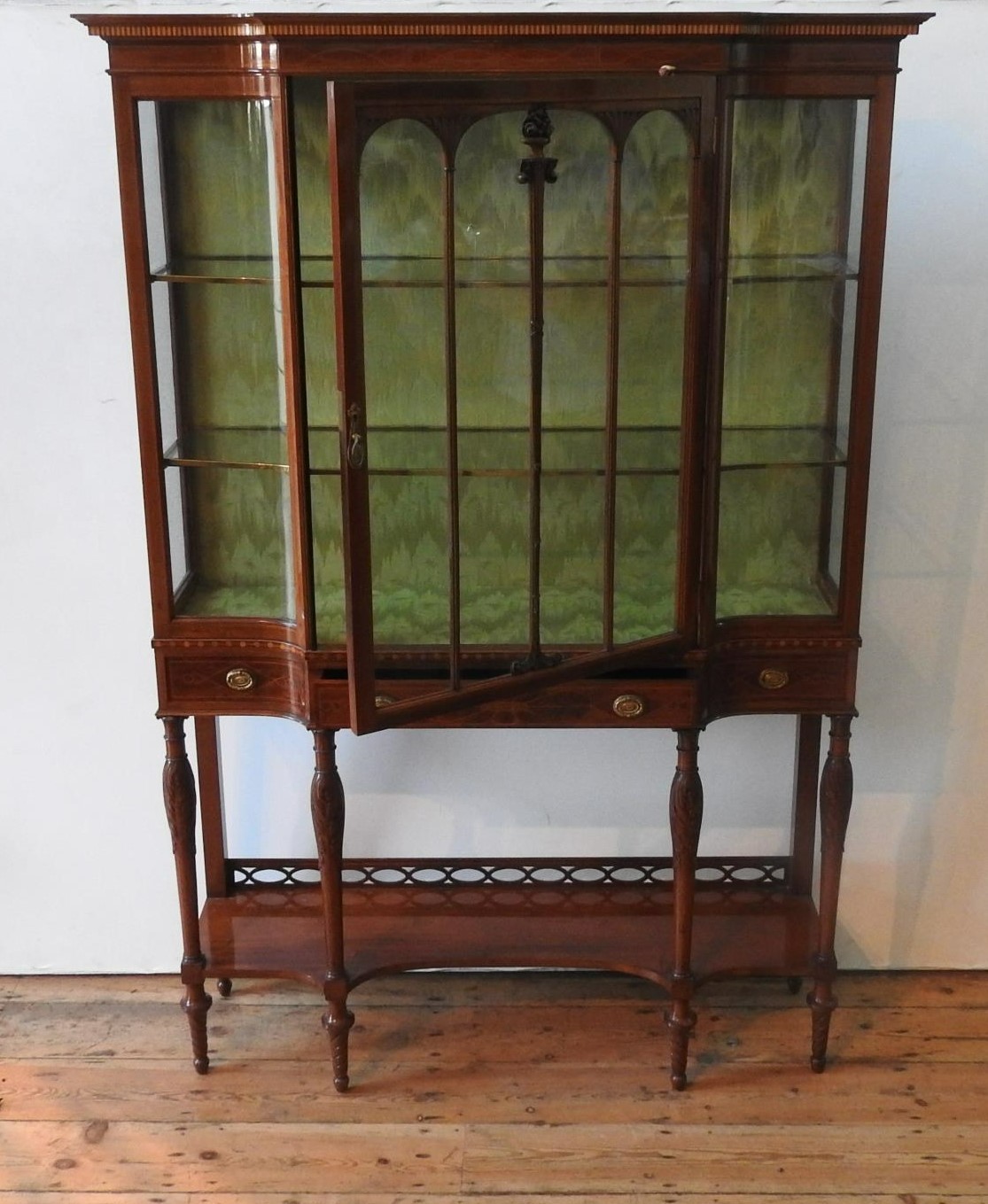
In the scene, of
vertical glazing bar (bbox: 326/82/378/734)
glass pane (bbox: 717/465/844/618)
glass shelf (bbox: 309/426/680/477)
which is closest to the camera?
vertical glazing bar (bbox: 326/82/378/734)

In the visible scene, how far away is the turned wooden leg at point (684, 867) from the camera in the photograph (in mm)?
2135

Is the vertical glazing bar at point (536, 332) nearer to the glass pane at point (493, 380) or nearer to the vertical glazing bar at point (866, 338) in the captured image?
the glass pane at point (493, 380)

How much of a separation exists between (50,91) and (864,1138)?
1998mm

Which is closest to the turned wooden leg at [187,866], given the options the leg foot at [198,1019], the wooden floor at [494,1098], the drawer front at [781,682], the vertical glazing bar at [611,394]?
the leg foot at [198,1019]

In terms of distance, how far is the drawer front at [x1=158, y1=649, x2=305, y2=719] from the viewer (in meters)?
2.09

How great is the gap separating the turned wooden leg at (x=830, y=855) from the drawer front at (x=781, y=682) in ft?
0.16

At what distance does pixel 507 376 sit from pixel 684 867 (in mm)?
777

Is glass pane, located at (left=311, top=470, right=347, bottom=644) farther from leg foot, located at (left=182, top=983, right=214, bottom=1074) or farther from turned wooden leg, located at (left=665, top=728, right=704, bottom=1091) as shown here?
leg foot, located at (left=182, top=983, right=214, bottom=1074)

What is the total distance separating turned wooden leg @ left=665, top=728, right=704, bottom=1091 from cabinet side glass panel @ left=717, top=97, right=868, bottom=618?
235 millimetres

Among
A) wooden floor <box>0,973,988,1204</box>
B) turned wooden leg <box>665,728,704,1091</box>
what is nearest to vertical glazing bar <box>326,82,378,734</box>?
turned wooden leg <box>665,728,704,1091</box>

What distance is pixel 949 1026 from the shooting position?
95.7 inches

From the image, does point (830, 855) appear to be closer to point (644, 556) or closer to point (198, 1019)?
point (644, 556)

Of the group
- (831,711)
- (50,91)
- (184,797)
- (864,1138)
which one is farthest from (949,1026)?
(50,91)

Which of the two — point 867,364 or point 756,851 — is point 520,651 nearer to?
point 867,364
